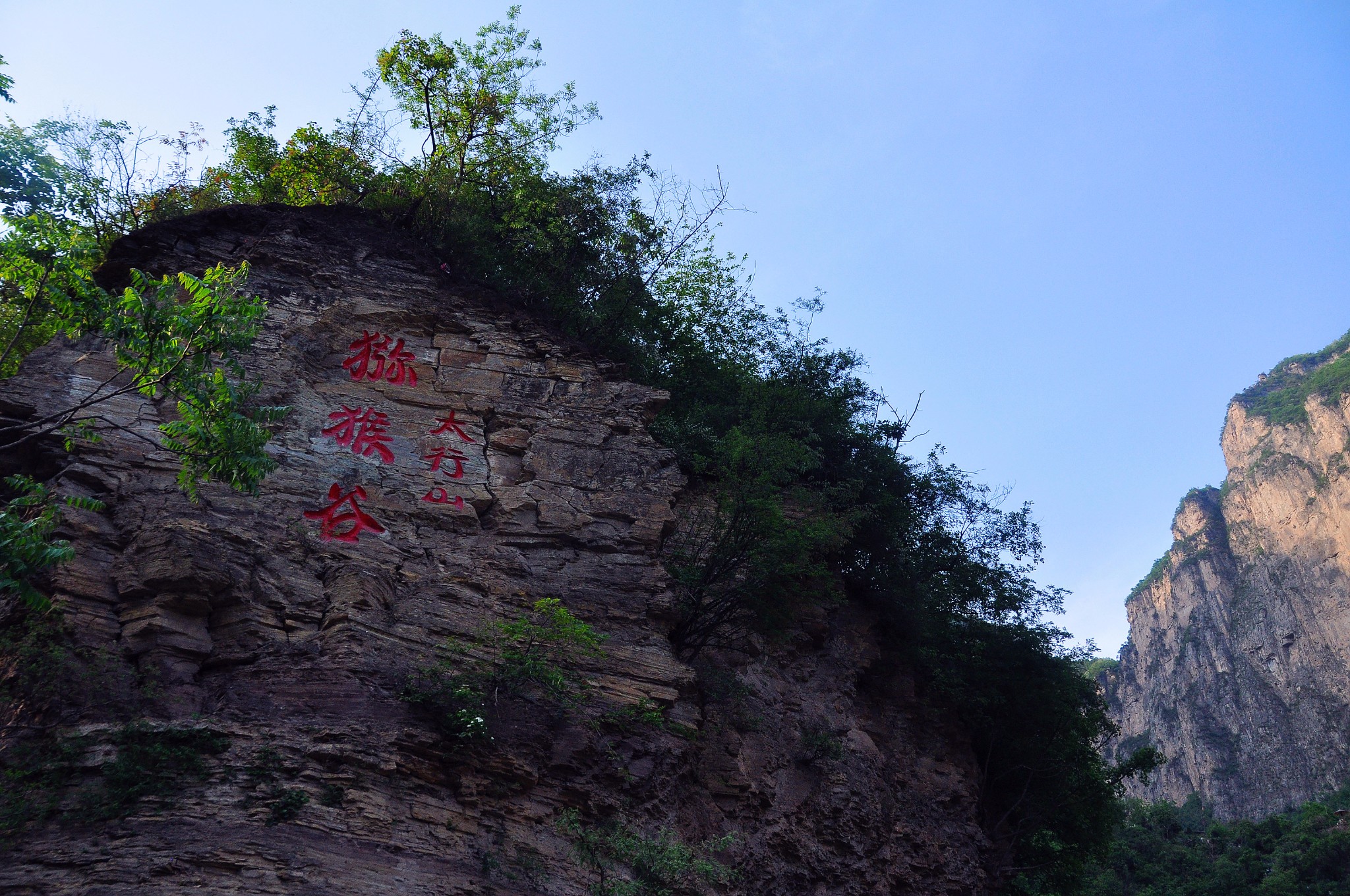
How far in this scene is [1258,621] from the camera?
156 ft

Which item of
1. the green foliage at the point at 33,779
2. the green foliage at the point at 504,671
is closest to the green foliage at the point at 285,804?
the green foliage at the point at 504,671

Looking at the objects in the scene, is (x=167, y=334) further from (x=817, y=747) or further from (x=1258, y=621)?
(x=1258, y=621)

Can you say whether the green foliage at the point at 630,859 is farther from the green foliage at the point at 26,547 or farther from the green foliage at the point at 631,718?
the green foliage at the point at 26,547

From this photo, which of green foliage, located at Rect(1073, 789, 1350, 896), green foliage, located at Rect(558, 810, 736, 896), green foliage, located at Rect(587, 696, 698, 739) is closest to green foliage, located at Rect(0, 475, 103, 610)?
green foliage, located at Rect(558, 810, 736, 896)

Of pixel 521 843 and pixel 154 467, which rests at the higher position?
pixel 154 467

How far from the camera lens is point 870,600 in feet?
40.5

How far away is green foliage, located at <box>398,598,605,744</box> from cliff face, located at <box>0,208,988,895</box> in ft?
0.50

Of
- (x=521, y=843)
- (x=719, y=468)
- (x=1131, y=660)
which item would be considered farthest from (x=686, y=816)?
(x=1131, y=660)

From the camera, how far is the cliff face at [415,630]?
6543 mm

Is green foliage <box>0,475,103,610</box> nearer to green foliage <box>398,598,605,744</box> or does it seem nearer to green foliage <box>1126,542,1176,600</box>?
green foliage <box>398,598,605,744</box>

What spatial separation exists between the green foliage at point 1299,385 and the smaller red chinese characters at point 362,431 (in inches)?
2124

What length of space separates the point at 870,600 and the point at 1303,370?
59231mm

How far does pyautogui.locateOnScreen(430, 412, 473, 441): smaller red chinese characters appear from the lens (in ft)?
31.0

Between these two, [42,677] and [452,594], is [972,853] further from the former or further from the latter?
[42,677]
